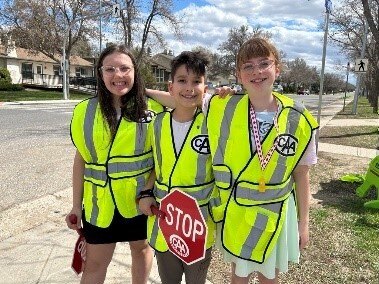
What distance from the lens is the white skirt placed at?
193 cm

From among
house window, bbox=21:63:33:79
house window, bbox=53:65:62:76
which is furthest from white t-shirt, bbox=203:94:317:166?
house window, bbox=53:65:62:76

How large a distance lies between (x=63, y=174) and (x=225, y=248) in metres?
4.55

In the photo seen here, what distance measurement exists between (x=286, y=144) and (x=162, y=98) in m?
0.85

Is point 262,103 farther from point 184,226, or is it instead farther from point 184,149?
point 184,226

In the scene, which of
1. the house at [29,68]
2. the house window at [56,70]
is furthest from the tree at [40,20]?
the house window at [56,70]

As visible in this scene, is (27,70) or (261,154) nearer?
(261,154)

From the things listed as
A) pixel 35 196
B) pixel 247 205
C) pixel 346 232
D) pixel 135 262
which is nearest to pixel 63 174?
pixel 35 196

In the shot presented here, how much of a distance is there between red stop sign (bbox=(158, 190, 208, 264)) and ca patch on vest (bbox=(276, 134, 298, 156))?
50 cm

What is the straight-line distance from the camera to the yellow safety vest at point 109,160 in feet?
6.75

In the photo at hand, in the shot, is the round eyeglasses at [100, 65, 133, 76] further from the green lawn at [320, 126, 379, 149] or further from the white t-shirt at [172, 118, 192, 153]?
the green lawn at [320, 126, 379, 149]

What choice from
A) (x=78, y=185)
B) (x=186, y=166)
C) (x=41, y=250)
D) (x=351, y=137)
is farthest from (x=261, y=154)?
(x=351, y=137)

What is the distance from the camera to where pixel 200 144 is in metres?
1.93

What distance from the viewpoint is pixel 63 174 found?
594cm

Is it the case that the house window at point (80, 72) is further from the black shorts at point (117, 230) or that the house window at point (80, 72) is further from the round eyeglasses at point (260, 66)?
the round eyeglasses at point (260, 66)
